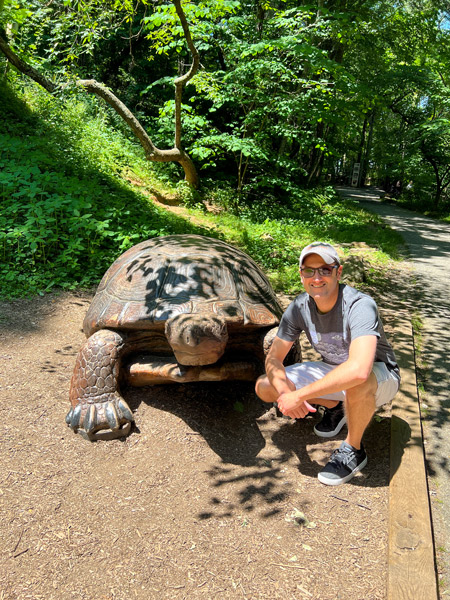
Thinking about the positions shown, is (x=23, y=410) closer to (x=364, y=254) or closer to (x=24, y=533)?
(x=24, y=533)

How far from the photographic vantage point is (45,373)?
349 cm

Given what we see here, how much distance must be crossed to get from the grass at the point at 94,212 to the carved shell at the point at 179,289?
83.8 inches

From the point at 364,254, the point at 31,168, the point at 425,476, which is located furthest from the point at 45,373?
the point at 364,254

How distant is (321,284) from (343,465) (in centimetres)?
107

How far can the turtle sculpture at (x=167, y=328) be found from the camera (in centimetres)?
281

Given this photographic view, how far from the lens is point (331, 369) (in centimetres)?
286

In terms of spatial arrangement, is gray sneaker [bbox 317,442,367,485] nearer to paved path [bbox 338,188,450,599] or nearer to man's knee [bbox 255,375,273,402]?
paved path [bbox 338,188,450,599]

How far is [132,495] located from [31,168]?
5597mm

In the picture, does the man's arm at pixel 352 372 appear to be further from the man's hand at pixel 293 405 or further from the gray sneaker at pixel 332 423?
the gray sneaker at pixel 332 423

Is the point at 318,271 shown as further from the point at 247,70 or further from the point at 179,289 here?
the point at 247,70

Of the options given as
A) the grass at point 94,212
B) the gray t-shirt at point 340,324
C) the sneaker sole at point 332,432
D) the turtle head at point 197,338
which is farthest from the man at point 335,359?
the grass at point 94,212

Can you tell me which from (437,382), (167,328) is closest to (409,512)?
(167,328)

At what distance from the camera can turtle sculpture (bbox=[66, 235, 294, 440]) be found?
281 cm

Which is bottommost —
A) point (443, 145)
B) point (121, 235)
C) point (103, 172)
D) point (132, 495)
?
point (132, 495)
